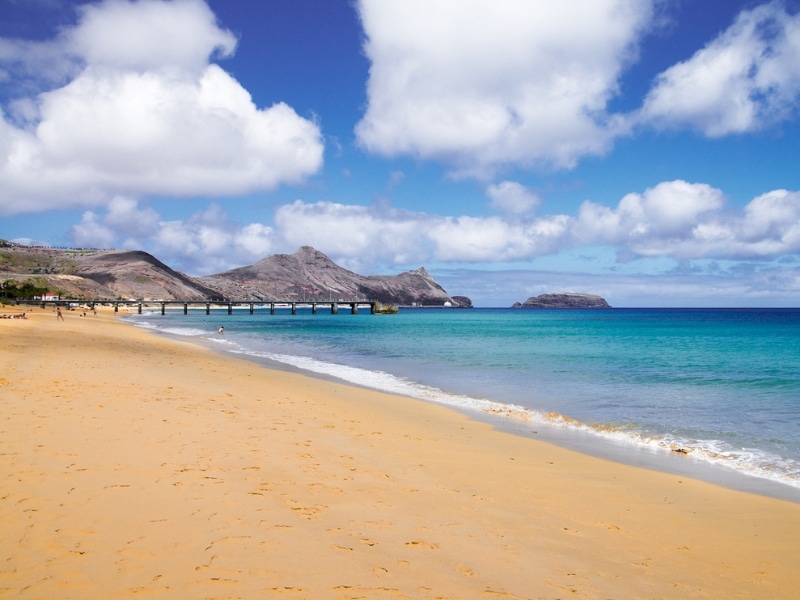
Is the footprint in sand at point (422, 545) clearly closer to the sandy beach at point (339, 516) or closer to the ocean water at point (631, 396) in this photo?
the sandy beach at point (339, 516)

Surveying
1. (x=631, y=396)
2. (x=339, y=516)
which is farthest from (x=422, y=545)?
(x=631, y=396)

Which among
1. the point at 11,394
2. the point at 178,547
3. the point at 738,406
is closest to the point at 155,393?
the point at 11,394

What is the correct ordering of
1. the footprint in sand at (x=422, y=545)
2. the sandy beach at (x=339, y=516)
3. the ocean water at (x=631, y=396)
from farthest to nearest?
the ocean water at (x=631, y=396)
the footprint in sand at (x=422, y=545)
the sandy beach at (x=339, y=516)

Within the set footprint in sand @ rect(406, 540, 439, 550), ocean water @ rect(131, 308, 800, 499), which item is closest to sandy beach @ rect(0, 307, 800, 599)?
footprint in sand @ rect(406, 540, 439, 550)

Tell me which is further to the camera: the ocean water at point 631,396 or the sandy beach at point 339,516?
the ocean water at point 631,396

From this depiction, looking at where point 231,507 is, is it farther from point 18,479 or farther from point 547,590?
point 547,590

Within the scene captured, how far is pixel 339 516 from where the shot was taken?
563 centimetres

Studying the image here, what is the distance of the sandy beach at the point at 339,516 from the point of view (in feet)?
14.0

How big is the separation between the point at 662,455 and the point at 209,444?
28.7 feet

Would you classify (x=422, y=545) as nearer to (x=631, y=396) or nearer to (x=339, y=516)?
(x=339, y=516)

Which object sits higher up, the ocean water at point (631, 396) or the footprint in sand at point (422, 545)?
the footprint in sand at point (422, 545)

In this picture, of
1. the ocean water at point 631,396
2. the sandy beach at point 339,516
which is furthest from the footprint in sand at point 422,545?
the ocean water at point 631,396

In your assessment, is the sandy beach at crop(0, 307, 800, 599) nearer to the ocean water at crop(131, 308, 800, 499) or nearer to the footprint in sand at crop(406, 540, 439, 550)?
the footprint in sand at crop(406, 540, 439, 550)

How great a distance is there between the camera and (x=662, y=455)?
1058 cm
